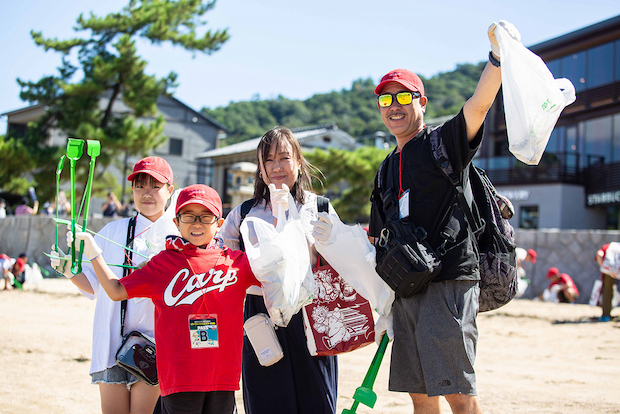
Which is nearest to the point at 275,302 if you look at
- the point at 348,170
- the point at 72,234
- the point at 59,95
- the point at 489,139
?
the point at 72,234

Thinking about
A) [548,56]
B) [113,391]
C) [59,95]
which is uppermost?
[548,56]

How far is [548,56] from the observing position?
21.7m

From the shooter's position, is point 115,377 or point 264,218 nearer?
point 115,377

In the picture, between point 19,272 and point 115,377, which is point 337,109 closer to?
point 19,272

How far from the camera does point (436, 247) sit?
7.21ft

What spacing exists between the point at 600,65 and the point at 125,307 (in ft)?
72.8

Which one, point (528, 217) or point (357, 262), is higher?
point (528, 217)

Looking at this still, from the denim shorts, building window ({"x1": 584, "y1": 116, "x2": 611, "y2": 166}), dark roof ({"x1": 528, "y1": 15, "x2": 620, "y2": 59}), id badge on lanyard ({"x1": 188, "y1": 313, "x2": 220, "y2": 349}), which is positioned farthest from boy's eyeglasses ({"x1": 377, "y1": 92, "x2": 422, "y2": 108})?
building window ({"x1": 584, "y1": 116, "x2": 611, "y2": 166})

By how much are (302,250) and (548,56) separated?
896 inches

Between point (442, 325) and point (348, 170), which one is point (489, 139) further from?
point (442, 325)

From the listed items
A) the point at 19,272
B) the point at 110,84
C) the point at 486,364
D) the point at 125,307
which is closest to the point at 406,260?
the point at 125,307

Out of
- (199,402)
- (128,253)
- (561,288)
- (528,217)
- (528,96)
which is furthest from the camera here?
(528,217)

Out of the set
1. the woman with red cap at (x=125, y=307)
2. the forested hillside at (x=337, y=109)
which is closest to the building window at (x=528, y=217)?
the woman with red cap at (x=125, y=307)

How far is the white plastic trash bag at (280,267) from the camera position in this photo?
7.20 ft
